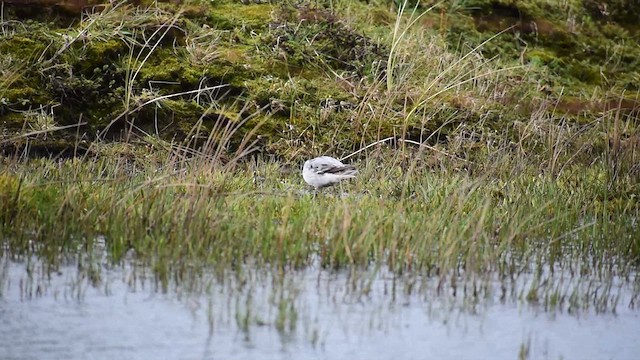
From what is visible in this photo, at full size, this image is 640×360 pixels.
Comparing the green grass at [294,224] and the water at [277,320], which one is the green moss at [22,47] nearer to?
the green grass at [294,224]

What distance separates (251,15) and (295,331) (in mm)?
7799

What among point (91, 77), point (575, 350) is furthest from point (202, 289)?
point (91, 77)

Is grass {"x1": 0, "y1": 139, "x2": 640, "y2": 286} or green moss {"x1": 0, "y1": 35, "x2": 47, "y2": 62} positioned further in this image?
green moss {"x1": 0, "y1": 35, "x2": 47, "y2": 62}

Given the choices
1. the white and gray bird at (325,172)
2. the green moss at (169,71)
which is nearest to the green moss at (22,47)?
the green moss at (169,71)

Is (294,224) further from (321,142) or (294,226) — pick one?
(321,142)

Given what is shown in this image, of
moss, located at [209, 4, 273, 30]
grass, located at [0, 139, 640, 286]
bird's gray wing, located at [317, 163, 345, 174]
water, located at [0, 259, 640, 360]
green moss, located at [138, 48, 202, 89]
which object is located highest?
moss, located at [209, 4, 273, 30]

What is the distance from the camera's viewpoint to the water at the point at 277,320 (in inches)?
218

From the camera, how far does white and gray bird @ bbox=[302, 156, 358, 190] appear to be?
9.23m

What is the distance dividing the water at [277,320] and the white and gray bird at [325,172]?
244cm

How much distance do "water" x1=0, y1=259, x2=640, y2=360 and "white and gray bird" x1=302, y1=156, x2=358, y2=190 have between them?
2442 millimetres

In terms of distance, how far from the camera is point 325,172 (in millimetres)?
→ 9281

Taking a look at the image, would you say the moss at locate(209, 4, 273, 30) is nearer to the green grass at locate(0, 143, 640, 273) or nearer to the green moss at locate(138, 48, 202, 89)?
the green moss at locate(138, 48, 202, 89)

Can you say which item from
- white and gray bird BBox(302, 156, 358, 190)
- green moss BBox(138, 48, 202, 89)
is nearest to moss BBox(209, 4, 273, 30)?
green moss BBox(138, 48, 202, 89)

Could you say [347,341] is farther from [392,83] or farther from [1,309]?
[392,83]
